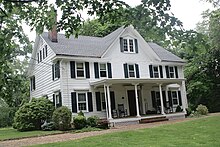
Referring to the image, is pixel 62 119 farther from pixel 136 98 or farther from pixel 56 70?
pixel 136 98

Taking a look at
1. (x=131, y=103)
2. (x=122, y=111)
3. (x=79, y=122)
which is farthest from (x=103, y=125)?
(x=131, y=103)

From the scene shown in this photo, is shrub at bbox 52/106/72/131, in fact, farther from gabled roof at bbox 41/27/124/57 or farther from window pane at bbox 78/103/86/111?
gabled roof at bbox 41/27/124/57

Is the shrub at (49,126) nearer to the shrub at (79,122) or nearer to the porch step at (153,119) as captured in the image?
the shrub at (79,122)

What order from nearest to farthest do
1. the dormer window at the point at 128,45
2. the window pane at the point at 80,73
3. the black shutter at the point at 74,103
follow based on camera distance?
the black shutter at the point at 74,103, the window pane at the point at 80,73, the dormer window at the point at 128,45

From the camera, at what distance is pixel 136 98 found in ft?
65.8

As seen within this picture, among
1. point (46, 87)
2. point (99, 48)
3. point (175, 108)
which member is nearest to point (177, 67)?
point (175, 108)

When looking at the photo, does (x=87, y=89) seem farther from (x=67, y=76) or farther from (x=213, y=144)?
(x=213, y=144)

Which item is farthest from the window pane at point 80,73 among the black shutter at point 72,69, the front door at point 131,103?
the front door at point 131,103

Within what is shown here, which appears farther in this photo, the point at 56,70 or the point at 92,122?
the point at 56,70

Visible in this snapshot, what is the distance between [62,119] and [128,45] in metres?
9.26

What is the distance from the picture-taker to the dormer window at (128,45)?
2312 cm

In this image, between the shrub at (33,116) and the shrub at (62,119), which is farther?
the shrub at (33,116)

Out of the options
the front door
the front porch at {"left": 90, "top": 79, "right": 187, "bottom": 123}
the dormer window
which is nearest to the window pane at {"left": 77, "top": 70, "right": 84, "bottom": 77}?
the front porch at {"left": 90, "top": 79, "right": 187, "bottom": 123}

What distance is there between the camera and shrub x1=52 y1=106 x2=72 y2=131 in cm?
1728
